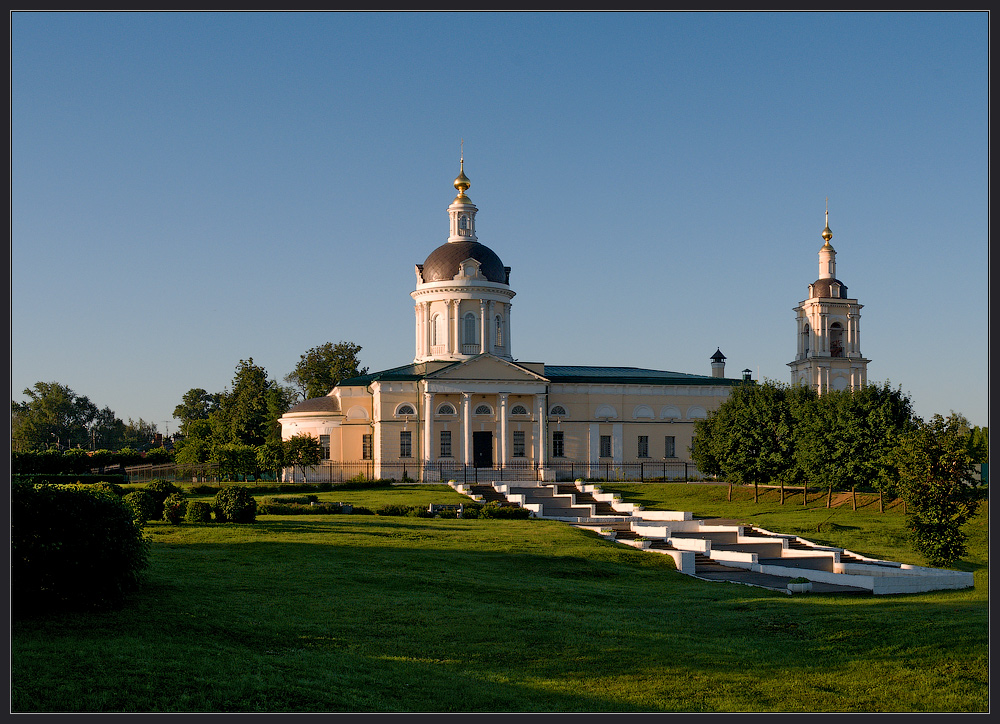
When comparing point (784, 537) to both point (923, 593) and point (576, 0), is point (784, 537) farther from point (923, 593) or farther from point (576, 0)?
point (576, 0)

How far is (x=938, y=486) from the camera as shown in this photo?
24047mm

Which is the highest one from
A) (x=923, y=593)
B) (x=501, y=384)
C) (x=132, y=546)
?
(x=501, y=384)

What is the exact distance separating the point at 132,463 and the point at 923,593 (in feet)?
181

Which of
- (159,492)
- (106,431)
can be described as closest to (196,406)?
(106,431)

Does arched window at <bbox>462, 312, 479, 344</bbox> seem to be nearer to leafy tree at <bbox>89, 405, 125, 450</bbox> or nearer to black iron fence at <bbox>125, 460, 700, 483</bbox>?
black iron fence at <bbox>125, 460, 700, 483</bbox>

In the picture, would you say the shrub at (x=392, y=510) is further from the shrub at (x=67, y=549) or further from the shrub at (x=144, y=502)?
the shrub at (x=67, y=549)

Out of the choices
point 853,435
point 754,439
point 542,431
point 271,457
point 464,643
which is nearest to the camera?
point 464,643

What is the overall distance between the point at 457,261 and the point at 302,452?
47.8ft

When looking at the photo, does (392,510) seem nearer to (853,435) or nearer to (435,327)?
(853,435)

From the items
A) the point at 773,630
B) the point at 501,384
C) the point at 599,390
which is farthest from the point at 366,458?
the point at 773,630

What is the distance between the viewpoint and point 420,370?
186 feet

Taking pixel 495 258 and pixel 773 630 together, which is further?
pixel 495 258

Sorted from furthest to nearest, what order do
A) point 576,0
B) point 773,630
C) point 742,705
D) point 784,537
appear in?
1. point 784,537
2. point 773,630
3. point 742,705
4. point 576,0

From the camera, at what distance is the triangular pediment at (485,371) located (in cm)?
5362
